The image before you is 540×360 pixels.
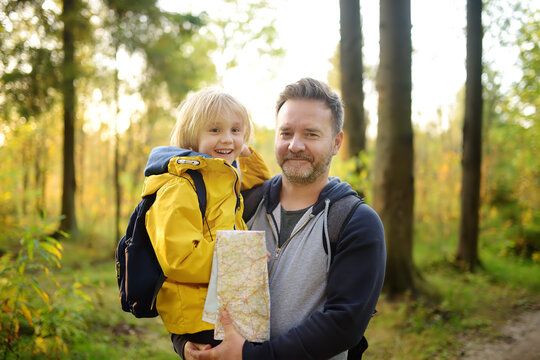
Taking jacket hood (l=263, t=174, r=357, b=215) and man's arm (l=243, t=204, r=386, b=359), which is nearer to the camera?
man's arm (l=243, t=204, r=386, b=359)

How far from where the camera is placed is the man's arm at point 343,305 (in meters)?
1.77

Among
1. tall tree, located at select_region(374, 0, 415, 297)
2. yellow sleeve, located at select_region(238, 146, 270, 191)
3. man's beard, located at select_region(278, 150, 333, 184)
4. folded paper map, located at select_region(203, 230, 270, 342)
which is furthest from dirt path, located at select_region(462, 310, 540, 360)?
folded paper map, located at select_region(203, 230, 270, 342)

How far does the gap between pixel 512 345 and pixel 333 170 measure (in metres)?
3.62

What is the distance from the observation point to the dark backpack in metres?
1.93

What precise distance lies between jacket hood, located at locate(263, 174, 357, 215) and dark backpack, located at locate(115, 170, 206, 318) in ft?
1.49

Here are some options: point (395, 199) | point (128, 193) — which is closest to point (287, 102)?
point (395, 199)

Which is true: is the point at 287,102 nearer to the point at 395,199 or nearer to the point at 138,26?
the point at 395,199

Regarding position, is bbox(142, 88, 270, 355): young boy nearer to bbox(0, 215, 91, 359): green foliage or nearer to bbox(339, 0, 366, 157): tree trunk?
bbox(0, 215, 91, 359): green foliage

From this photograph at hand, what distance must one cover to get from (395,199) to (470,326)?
231 cm

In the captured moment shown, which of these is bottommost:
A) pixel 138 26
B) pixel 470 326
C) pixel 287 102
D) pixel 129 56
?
pixel 470 326

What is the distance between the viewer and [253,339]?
1.85 m

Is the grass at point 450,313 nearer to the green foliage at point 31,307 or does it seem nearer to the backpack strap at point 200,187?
the green foliage at point 31,307

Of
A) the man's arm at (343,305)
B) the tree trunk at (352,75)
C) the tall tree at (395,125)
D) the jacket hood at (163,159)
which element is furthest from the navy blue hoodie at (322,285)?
the tree trunk at (352,75)

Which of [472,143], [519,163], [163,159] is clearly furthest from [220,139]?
[519,163]
